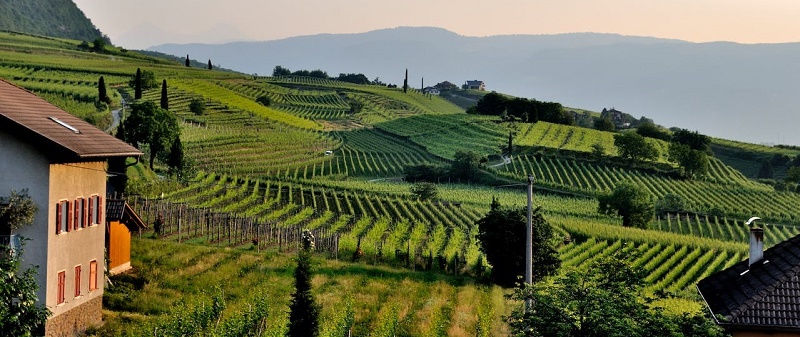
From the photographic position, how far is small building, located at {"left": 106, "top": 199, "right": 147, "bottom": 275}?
26.3 metres

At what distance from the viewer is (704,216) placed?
6944 cm

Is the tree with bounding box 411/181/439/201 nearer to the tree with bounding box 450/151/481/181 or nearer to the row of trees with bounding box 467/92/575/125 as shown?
the tree with bounding box 450/151/481/181

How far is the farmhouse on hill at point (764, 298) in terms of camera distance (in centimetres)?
1440

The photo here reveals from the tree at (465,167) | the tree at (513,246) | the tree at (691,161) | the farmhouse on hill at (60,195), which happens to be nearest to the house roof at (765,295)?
the farmhouse on hill at (60,195)

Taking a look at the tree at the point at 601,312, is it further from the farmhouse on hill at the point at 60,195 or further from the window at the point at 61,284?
the window at the point at 61,284

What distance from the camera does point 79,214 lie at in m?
21.8

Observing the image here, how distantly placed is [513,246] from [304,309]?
14.2 metres

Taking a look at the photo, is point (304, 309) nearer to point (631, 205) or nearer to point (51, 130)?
point (51, 130)

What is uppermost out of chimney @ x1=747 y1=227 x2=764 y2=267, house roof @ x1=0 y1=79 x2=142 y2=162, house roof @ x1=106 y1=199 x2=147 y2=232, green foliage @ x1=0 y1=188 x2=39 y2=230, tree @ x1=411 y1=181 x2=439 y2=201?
house roof @ x1=0 y1=79 x2=142 y2=162

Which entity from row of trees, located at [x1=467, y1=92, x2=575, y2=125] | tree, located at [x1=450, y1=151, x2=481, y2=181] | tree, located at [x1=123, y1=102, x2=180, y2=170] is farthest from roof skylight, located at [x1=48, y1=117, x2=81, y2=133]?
row of trees, located at [x1=467, y1=92, x2=575, y2=125]

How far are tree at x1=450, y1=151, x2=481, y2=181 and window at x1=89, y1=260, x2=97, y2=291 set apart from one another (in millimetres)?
59226

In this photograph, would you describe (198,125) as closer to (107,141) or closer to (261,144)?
(261,144)

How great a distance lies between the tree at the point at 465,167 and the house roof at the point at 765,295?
64.0m

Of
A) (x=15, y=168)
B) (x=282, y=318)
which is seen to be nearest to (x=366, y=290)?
(x=282, y=318)
